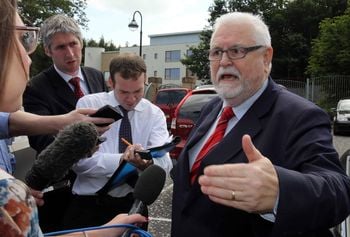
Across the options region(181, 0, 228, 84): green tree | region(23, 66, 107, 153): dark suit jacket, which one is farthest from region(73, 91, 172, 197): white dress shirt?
region(181, 0, 228, 84): green tree

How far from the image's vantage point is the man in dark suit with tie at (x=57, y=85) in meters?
2.88

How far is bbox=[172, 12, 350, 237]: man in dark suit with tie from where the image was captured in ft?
5.34

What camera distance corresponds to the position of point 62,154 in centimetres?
193

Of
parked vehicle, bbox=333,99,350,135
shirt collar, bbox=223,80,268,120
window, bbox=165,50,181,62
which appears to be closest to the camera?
shirt collar, bbox=223,80,268,120

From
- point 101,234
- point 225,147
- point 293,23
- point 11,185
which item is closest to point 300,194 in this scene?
point 225,147

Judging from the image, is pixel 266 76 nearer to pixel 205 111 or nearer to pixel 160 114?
pixel 205 111

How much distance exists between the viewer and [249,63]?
2459mm

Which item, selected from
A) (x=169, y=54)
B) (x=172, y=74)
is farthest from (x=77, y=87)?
(x=169, y=54)

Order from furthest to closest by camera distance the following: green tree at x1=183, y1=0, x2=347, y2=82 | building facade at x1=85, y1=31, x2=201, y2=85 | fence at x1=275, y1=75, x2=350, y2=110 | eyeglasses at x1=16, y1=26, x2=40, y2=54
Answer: building facade at x1=85, y1=31, x2=201, y2=85
green tree at x1=183, y1=0, x2=347, y2=82
fence at x1=275, y1=75, x2=350, y2=110
eyeglasses at x1=16, y1=26, x2=40, y2=54

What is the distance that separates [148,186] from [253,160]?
1.51ft

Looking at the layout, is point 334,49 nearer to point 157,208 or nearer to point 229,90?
point 157,208

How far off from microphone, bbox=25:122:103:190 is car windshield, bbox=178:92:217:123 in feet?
18.5

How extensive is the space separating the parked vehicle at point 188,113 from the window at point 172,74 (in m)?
63.1

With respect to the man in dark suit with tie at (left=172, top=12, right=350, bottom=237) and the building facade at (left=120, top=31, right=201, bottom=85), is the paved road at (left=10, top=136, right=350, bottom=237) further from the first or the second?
the building facade at (left=120, top=31, right=201, bottom=85)
